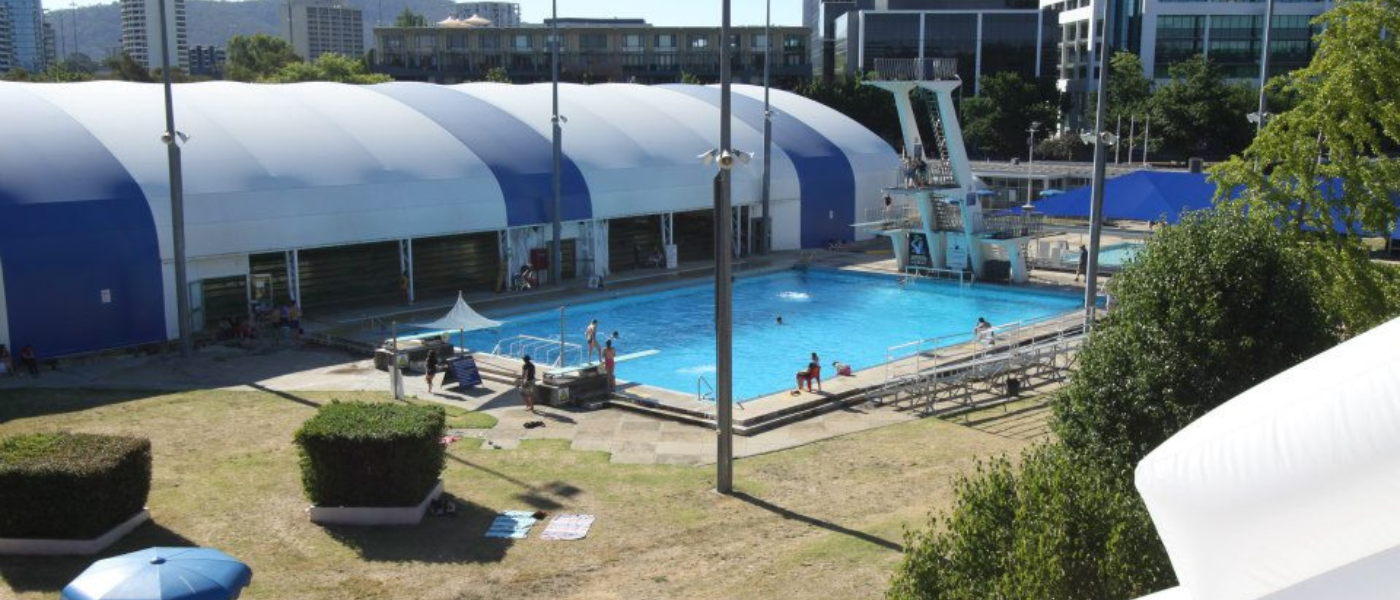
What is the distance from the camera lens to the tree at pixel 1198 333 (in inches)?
488

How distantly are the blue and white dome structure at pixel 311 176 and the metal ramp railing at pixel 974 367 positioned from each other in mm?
11509

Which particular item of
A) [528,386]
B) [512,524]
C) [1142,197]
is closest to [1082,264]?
[1142,197]

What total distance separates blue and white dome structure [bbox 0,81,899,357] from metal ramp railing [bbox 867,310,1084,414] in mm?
11509

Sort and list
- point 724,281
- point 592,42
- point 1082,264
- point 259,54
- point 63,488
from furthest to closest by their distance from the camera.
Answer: point 259,54, point 592,42, point 1082,264, point 724,281, point 63,488

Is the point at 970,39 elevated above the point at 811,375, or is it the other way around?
Answer: the point at 970,39

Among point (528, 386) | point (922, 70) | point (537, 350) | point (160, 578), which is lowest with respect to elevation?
point (537, 350)

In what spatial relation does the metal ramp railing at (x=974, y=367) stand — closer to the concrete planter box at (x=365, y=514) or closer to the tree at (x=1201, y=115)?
the concrete planter box at (x=365, y=514)

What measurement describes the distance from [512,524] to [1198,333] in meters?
9.44

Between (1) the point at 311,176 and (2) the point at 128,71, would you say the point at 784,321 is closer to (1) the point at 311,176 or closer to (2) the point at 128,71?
(1) the point at 311,176

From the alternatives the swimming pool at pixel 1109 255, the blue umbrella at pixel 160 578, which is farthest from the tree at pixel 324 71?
the blue umbrella at pixel 160 578

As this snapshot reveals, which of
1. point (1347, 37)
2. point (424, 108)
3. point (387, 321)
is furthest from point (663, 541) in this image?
point (424, 108)

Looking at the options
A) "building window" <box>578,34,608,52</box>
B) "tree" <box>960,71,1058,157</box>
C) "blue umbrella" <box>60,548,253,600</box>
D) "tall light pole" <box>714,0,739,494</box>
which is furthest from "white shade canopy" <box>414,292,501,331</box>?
"building window" <box>578,34,608,52</box>

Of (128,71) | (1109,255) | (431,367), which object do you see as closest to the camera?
(431,367)

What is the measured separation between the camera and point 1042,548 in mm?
8992
